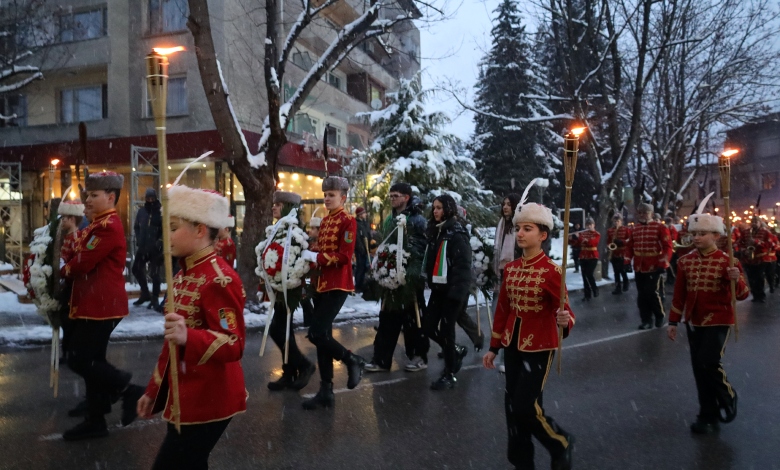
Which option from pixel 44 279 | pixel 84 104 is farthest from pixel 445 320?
pixel 84 104

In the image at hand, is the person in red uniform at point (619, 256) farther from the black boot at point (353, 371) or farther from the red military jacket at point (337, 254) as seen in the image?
the red military jacket at point (337, 254)

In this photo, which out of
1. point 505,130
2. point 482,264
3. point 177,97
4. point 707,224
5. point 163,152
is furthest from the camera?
point 505,130

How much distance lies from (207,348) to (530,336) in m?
2.16

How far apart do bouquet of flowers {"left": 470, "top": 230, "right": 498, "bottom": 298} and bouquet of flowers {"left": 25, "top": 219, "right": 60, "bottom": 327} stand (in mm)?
4673

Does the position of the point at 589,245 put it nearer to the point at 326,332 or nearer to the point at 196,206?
the point at 326,332

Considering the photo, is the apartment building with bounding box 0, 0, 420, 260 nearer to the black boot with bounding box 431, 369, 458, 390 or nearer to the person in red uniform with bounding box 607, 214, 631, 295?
Result: the person in red uniform with bounding box 607, 214, 631, 295

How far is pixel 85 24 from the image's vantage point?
76.2 feet

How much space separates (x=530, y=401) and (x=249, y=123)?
19121 millimetres

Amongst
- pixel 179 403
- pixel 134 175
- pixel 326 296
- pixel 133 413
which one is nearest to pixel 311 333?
pixel 326 296

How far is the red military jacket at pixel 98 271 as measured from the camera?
16.5 ft

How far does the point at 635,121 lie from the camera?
19.2 meters

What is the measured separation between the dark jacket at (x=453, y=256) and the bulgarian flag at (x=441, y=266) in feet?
0.11

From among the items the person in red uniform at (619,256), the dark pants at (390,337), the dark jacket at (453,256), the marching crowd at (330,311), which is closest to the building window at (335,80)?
the person in red uniform at (619,256)

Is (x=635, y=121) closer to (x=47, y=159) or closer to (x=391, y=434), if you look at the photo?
(x=391, y=434)
